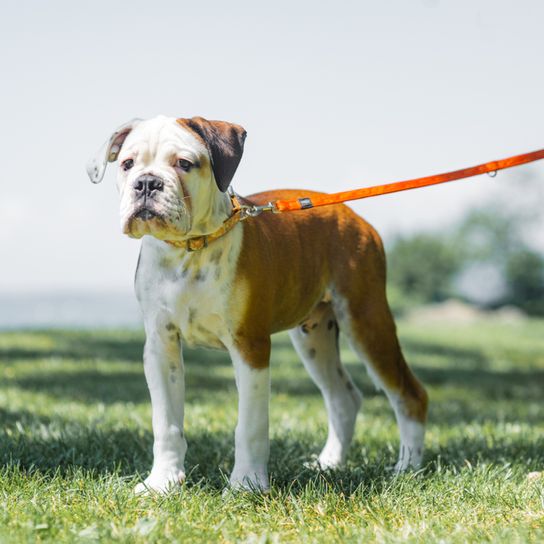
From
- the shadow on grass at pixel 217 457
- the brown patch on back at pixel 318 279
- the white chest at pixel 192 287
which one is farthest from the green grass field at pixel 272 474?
the white chest at pixel 192 287

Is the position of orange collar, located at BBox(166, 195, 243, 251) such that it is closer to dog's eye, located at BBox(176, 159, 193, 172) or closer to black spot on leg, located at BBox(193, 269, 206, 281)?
black spot on leg, located at BBox(193, 269, 206, 281)

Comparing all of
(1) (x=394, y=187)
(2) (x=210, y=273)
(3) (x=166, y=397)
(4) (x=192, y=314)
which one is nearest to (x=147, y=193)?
(2) (x=210, y=273)

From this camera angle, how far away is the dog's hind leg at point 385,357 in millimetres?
4598

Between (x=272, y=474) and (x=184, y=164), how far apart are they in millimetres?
1580

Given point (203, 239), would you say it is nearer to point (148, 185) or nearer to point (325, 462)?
point (148, 185)

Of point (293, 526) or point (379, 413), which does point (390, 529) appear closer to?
point (293, 526)

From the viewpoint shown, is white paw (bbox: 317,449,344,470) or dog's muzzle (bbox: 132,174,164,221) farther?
white paw (bbox: 317,449,344,470)

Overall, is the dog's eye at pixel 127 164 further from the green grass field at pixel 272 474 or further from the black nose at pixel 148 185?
the green grass field at pixel 272 474

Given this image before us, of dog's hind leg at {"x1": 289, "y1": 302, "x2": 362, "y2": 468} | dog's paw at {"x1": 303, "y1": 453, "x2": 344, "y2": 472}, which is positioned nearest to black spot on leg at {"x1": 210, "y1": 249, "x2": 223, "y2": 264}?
dog's hind leg at {"x1": 289, "y1": 302, "x2": 362, "y2": 468}

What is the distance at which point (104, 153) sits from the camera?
382 centimetres

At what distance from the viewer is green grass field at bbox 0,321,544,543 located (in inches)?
132

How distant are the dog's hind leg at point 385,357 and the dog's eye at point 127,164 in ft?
4.74

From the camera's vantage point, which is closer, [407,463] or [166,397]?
[166,397]

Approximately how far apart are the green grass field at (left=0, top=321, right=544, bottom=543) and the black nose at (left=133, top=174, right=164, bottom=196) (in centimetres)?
128
